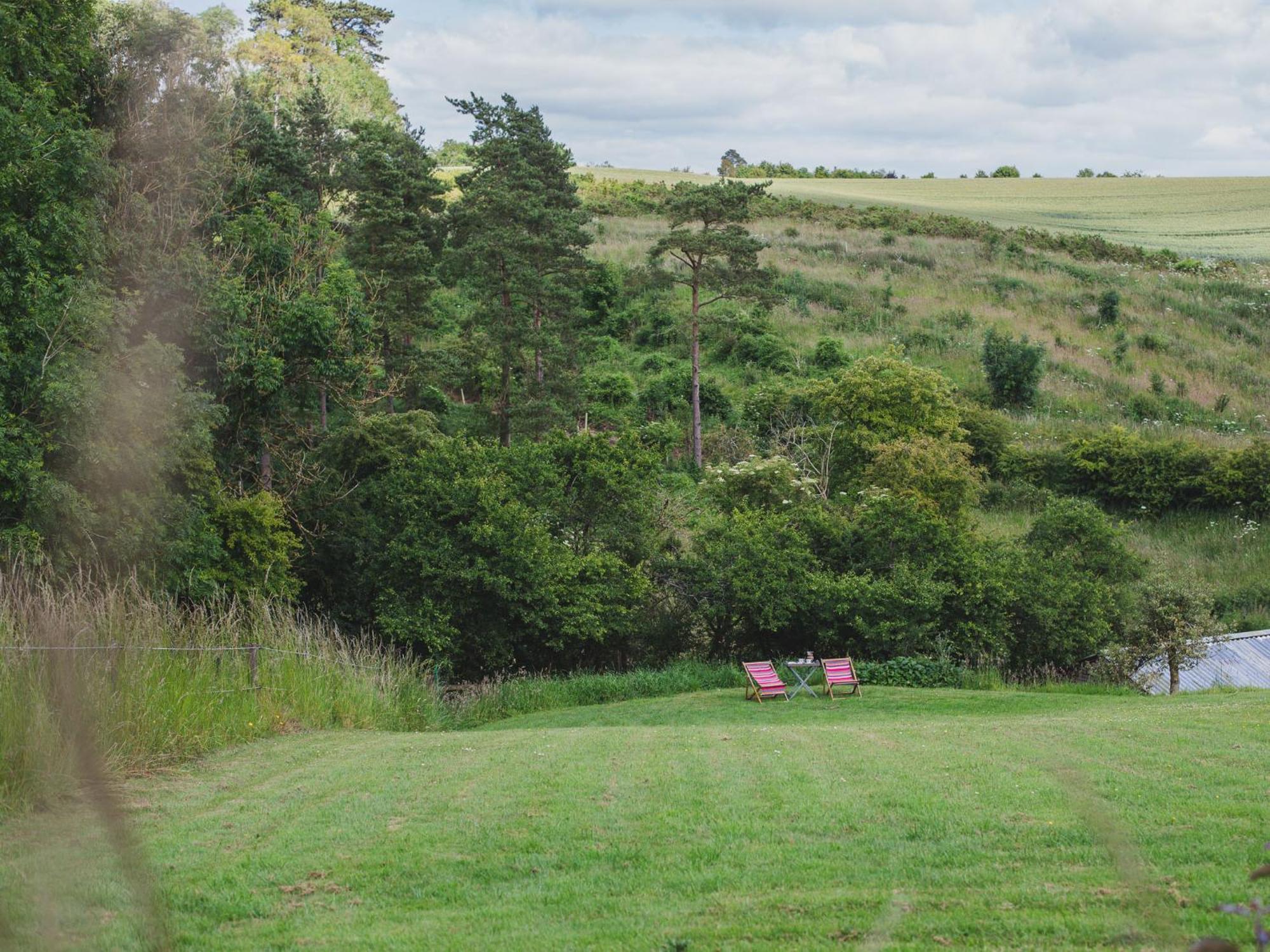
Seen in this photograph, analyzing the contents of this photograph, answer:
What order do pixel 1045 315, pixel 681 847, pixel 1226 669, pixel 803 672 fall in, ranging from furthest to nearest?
pixel 1045 315, pixel 1226 669, pixel 803 672, pixel 681 847

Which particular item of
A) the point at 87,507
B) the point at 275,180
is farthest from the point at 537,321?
the point at 87,507

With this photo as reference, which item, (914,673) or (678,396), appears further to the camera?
(678,396)

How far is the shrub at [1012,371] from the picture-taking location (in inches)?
1829

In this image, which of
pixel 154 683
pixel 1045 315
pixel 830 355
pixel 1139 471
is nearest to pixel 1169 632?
pixel 1139 471

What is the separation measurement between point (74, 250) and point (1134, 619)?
2381 centimetres

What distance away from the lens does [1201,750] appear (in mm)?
9992

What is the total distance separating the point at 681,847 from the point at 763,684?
46.7ft

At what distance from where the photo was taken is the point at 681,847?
691cm

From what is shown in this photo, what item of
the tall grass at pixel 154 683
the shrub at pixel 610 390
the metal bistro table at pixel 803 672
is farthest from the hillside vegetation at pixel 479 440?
the metal bistro table at pixel 803 672

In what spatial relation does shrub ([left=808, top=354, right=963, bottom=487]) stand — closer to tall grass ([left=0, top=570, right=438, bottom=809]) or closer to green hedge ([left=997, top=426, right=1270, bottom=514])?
green hedge ([left=997, top=426, right=1270, bottom=514])

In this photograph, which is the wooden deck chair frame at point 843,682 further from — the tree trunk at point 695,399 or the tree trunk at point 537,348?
the tree trunk at point 695,399

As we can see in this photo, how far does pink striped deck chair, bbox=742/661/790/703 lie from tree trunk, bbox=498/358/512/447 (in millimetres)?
16426

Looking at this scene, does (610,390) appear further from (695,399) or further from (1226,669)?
(1226,669)

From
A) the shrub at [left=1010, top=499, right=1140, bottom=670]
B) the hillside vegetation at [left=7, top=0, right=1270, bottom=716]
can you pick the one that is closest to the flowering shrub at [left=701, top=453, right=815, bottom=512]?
the hillside vegetation at [left=7, top=0, right=1270, bottom=716]
